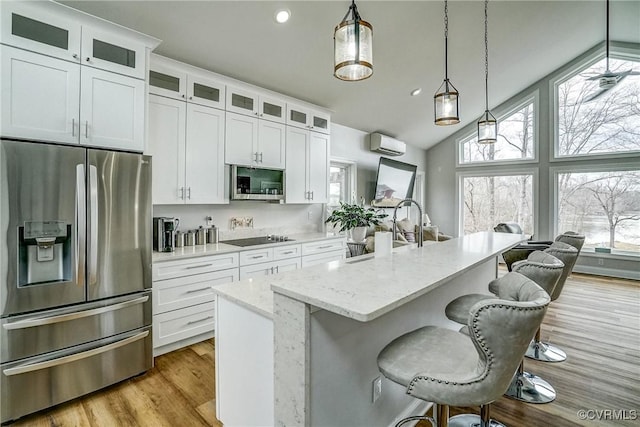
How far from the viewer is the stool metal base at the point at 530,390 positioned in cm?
209

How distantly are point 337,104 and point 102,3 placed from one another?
299 cm

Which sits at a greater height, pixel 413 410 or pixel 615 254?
pixel 615 254

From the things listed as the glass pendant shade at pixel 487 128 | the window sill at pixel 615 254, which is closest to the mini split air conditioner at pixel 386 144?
the glass pendant shade at pixel 487 128

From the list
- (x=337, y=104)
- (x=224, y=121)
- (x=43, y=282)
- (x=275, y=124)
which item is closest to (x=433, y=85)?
(x=337, y=104)

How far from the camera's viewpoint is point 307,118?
14.0 ft

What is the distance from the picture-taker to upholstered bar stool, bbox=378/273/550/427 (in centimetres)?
98

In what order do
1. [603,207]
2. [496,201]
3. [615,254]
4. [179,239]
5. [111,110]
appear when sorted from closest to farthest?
[111,110], [179,239], [615,254], [603,207], [496,201]

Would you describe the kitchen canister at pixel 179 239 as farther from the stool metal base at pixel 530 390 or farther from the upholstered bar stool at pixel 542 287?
the stool metal base at pixel 530 390

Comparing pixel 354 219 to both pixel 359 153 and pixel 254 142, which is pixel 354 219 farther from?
pixel 359 153

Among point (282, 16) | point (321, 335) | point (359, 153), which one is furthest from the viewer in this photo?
point (359, 153)

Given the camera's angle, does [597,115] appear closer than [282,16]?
No

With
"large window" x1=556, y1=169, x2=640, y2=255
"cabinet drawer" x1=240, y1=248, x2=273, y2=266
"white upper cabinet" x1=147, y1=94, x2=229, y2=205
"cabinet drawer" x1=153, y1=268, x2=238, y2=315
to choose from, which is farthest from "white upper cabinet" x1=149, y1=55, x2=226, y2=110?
"large window" x1=556, y1=169, x2=640, y2=255

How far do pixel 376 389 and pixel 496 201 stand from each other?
21.4ft

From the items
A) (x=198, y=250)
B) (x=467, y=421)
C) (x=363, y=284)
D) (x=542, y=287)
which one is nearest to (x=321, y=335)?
(x=363, y=284)
